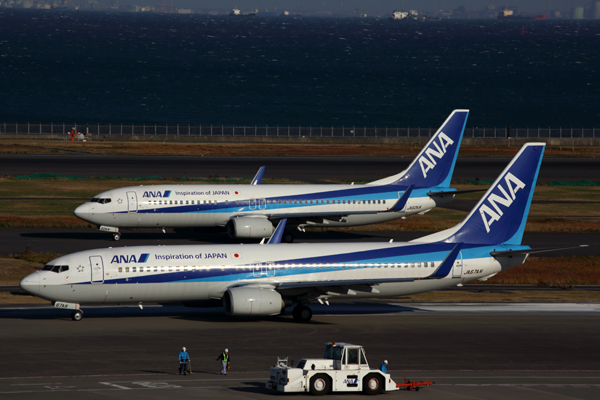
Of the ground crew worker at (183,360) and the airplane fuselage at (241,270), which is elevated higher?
the airplane fuselage at (241,270)

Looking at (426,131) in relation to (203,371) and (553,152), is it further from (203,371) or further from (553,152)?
(203,371)

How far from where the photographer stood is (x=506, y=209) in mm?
48562

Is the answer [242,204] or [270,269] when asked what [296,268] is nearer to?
[270,269]

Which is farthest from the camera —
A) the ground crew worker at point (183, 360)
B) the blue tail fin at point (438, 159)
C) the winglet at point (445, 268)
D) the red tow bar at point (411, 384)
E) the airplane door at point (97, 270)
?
the blue tail fin at point (438, 159)

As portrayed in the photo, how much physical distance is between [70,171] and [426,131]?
253ft

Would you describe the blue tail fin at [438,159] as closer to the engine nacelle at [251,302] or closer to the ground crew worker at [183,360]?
the engine nacelle at [251,302]

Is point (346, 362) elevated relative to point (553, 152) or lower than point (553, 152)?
lower

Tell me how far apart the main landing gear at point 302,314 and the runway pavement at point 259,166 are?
182ft

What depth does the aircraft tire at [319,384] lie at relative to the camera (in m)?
30.7

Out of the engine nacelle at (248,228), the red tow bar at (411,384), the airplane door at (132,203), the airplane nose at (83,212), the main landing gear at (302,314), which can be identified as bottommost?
the red tow bar at (411,384)

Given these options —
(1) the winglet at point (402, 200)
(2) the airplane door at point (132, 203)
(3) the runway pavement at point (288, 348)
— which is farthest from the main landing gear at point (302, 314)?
(2) the airplane door at point (132, 203)

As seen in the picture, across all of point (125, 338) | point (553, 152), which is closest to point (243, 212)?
point (125, 338)

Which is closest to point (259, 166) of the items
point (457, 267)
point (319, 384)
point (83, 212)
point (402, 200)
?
point (402, 200)

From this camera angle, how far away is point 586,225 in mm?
80438
